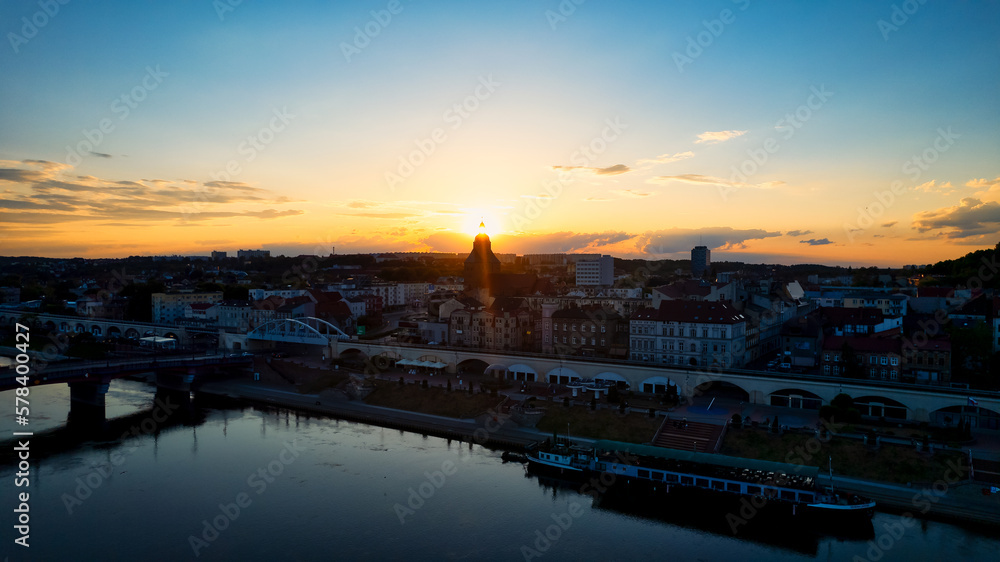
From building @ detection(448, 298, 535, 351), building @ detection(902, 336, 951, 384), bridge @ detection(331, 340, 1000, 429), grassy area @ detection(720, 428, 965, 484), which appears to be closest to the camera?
grassy area @ detection(720, 428, 965, 484)

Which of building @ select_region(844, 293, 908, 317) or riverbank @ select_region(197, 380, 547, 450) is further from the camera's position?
building @ select_region(844, 293, 908, 317)

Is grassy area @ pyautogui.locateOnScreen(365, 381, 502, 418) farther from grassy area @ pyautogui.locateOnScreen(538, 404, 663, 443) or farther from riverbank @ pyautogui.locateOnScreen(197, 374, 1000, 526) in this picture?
grassy area @ pyautogui.locateOnScreen(538, 404, 663, 443)

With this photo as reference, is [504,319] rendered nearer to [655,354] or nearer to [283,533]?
[655,354]

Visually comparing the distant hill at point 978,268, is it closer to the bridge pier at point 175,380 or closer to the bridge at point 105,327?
the bridge pier at point 175,380

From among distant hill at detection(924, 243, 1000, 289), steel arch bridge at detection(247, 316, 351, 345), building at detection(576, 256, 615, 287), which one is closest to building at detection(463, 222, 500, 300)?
steel arch bridge at detection(247, 316, 351, 345)

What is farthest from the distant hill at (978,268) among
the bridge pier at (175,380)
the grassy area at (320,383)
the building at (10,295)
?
the building at (10,295)
